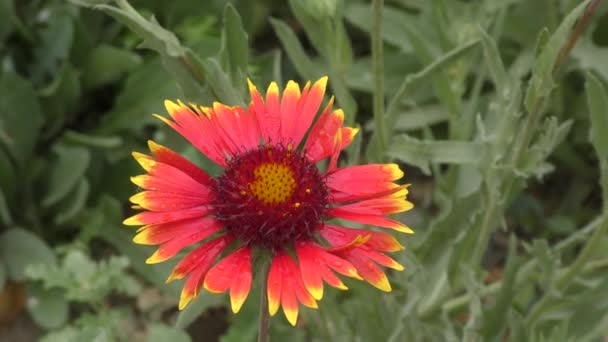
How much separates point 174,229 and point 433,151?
587 millimetres

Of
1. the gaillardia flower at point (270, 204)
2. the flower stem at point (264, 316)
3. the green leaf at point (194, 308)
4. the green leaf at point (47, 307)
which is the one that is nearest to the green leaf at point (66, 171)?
the green leaf at point (47, 307)

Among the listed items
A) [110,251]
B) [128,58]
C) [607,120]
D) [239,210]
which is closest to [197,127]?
[239,210]

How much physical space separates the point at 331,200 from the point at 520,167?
43 cm

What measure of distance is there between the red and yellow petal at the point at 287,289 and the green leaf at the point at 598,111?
627 millimetres

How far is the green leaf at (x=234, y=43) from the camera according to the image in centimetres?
142

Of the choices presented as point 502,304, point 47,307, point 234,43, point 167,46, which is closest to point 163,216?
point 167,46

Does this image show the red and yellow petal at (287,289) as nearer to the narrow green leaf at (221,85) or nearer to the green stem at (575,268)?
the narrow green leaf at (221,85)

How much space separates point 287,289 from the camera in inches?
40.4

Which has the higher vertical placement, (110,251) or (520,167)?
(520,167)

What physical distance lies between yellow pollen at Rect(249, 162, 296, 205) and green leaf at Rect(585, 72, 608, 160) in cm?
54

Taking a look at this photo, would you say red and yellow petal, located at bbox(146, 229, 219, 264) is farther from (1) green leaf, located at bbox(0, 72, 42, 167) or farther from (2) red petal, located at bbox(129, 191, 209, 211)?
(1) green leaf, located at bbox(0, 72, 42, 167)

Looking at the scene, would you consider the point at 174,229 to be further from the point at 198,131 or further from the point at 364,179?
the point at 364,179

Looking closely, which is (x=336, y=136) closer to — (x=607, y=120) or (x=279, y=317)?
(x=607, y=120)

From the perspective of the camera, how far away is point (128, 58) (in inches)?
84.4
